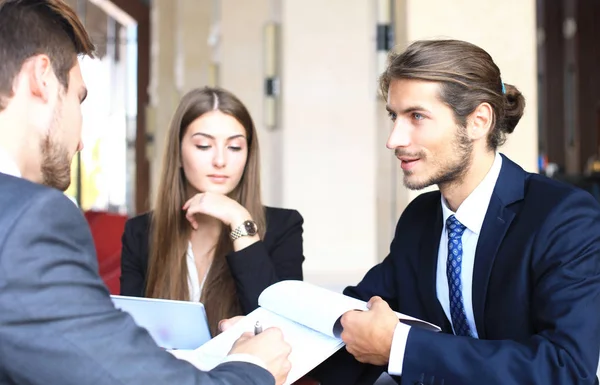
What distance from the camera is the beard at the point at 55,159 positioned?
1.16 metres

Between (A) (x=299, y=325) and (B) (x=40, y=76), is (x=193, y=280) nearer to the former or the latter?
(A) (x=299, y=325)

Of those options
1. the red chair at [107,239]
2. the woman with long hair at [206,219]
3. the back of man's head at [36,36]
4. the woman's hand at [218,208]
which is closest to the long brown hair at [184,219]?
the woman with long hair at [206,219]

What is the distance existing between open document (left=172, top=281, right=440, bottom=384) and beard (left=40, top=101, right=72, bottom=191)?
45 cm

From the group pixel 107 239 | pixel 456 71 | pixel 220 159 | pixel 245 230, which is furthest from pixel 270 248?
pixel 107 239

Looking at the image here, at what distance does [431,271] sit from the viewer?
186cm

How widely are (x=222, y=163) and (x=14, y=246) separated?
5.21 feet

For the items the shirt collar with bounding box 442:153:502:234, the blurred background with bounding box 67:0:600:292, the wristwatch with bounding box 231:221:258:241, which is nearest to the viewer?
the shirt collar with bounding box 442:153:502:234

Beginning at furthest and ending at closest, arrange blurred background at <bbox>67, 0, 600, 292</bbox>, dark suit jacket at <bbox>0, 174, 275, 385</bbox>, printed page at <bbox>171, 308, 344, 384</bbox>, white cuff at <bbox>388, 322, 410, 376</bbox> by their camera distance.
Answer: blurred background at <bbox>67, 0, 600, 292</bbox> < white cuff at <bbox>388, 322, 410, 376</bbox> < printed page at <bbox>171, 308, 344, 384</bbox> < dark suit jacket at <bbox>0, 174, 275, 385</bbox>

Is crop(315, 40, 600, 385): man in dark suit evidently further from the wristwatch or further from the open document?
the wristwatch

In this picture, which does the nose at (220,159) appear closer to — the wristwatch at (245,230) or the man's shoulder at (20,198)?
the wristwatch at (245,230)

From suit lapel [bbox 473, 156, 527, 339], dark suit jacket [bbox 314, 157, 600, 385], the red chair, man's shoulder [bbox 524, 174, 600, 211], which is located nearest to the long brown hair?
dark suit jacket [bbox 314, 157, 600, 385]

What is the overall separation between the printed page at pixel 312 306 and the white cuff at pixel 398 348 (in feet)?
0.13

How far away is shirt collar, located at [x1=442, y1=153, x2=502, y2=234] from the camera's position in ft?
5.91

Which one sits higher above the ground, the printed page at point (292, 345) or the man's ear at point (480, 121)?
the man's ear at point (480, 121)
